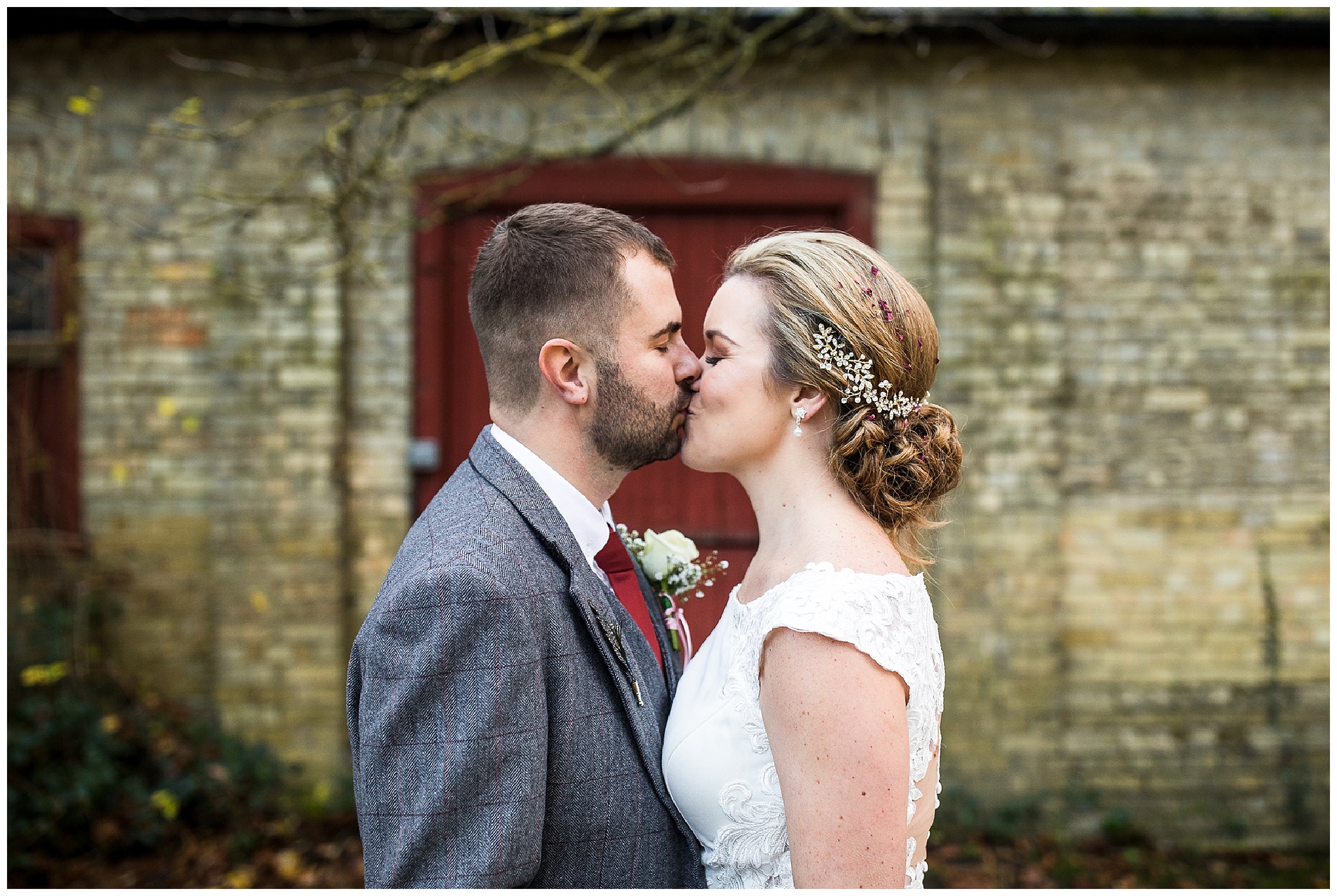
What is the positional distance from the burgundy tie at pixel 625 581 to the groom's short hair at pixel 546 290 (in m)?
0.39

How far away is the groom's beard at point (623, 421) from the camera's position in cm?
217

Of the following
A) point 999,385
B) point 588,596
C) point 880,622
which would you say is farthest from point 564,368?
point 999,385

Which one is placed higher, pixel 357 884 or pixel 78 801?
pixel 78 801

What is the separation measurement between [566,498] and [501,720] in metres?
0.60

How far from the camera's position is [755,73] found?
5.05 meters

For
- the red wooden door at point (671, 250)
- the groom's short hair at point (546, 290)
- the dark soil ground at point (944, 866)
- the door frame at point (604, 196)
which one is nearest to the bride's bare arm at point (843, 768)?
the groom's short hair at point (546, 290)

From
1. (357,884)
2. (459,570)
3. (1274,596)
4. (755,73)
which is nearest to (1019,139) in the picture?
(755,73)

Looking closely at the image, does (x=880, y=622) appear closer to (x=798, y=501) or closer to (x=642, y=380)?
(x=798, y=501)

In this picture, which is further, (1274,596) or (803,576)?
(1274,596)

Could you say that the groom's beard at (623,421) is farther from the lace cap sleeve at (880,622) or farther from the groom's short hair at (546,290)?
the lace cap sleeve at (880,622)

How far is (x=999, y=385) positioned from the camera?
16.8 feet

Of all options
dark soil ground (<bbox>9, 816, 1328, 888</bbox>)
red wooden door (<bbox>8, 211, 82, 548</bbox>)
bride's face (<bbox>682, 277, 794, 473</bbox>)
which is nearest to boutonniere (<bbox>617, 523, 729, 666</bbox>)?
bride's face (<bbox>682, 277, 794, 473</bbox>)

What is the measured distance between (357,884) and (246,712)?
112cm

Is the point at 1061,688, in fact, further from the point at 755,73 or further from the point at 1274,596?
the point at 755,73
